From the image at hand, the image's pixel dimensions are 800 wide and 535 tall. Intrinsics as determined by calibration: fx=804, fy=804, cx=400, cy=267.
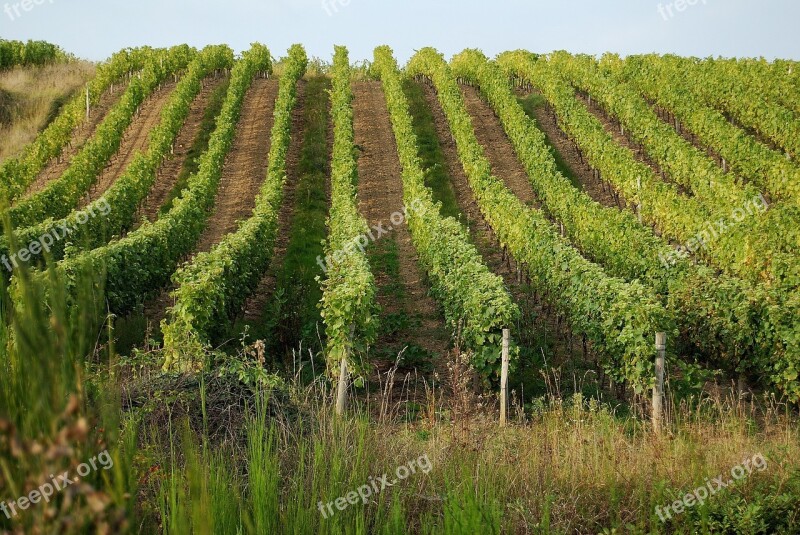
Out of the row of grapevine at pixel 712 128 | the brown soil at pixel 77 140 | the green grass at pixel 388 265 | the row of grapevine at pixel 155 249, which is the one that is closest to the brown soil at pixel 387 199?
the green grass at pixel 388 265

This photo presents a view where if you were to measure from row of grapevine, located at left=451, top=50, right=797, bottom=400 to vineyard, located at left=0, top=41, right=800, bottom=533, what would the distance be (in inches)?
2.9

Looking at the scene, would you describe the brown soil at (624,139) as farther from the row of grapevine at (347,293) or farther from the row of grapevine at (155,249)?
the row of grapevine at (155,249)

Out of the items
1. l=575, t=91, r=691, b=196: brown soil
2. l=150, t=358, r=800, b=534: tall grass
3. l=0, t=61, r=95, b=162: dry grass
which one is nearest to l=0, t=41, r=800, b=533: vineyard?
l=150, t=358, r=800, b=534: tall grass

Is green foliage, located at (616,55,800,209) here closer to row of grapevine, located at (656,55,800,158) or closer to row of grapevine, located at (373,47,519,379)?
row of grapevine, located at (656,55,800,158)

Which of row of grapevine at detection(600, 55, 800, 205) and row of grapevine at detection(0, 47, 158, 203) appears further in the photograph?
row of grapevine at detection(0, 47, 158, 203)

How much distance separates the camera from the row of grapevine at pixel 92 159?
24031 millimetres

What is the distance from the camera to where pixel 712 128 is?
103 ft

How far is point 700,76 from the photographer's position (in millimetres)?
40719

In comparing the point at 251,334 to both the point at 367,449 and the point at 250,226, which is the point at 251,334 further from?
the point at 367,449

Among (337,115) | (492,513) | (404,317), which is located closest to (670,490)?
(492,513)

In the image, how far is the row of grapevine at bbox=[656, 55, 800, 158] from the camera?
Result: 101 ft

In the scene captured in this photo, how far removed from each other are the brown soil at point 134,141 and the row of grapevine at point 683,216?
17.5m

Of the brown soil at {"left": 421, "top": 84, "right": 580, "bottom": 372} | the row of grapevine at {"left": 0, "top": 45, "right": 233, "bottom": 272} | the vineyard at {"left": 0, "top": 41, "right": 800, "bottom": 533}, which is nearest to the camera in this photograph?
the vineyard at {"left": 0, "top": 41, "right": 800, "bottom": 533}

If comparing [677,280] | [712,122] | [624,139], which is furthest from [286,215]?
[712,122]
